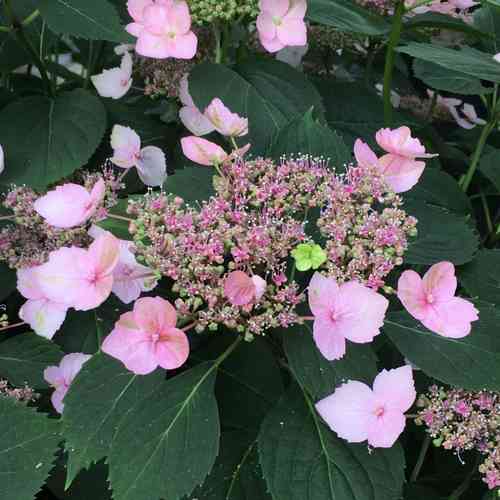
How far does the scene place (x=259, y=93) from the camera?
4.21 feet

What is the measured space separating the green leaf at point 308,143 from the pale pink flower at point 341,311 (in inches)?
11.9

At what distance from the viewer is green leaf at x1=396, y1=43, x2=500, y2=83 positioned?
112 cm

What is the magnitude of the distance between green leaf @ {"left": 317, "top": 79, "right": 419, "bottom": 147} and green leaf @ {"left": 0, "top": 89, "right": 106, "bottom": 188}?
0.46 metres

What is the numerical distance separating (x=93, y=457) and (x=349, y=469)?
31 cm

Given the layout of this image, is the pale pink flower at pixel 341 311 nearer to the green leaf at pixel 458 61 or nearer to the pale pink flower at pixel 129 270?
the pale pink flower at pixel 129 270

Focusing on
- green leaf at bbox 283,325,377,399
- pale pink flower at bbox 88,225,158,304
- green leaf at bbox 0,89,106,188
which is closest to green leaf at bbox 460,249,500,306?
green leaf at bbox 283,325,377,399

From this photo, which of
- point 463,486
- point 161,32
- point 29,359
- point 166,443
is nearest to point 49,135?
point 161,32

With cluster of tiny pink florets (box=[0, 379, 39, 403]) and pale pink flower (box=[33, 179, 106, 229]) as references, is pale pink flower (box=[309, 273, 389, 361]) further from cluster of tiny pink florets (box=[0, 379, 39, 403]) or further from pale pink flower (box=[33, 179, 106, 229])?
cluster of tiny pink florets (box=[0, 379, 39, 403])

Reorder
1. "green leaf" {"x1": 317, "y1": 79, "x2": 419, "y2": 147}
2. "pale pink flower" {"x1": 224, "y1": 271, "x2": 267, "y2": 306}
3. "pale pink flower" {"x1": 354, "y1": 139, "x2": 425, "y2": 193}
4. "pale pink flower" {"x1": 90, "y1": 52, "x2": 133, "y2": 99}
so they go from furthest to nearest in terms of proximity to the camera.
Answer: "green leaf" {"x1": 317, "y1": 79, "x2": 419, "y2": 147} → "pale pink flower" {"x1": 90, "y1": 52, "x2": 133, "y2": 99} → "pale pink flower" {"x1": 354, "y1": 139, "x2": 425, "y2": 193} → "pale pink flower" {"x1": 224, "y1": 271, "x2": 267, "y2": 306}

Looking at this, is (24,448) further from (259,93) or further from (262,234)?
(259,93)

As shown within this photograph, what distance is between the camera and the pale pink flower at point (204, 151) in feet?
3.18

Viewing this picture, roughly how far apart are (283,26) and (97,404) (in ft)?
2.11

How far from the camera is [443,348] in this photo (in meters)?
0.99

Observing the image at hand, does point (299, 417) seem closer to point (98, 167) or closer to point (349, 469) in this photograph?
point (349, 469)
